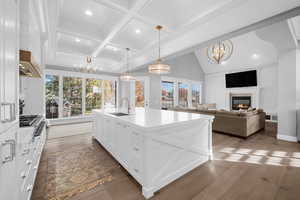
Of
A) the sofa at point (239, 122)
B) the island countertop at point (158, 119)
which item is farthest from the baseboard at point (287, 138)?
the island countertop at point (158, 119)

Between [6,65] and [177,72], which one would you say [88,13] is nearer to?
[6,65]

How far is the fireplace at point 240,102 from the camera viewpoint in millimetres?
7552

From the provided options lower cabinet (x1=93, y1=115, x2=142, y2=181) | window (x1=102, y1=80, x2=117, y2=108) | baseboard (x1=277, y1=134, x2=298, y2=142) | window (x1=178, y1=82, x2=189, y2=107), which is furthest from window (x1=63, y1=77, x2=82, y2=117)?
baseboard (x1=277, y1=134, x2=298, y2=142)

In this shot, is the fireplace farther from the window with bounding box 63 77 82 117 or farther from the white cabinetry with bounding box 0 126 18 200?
the white cabinetry with bounding box 0 126 18 200

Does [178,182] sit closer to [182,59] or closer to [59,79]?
[59,79]

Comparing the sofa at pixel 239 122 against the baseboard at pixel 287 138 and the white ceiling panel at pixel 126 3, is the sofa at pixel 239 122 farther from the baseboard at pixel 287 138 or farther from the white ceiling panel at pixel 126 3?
the white ceiling panel at pixel 126 3

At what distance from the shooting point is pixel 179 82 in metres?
8.20

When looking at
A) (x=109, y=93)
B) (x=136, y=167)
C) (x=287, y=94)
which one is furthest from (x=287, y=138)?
(x=109, y=93)

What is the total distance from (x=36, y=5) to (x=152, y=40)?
269 cm

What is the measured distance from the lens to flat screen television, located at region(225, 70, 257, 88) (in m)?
7.34

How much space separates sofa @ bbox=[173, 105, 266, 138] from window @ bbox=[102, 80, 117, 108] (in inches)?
199

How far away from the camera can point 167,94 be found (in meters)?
7.73

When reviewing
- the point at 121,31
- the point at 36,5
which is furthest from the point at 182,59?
the point at 36,5

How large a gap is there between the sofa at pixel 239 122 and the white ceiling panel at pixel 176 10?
3.04 meters
